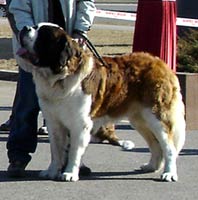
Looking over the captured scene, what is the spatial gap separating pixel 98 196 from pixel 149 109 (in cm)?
109

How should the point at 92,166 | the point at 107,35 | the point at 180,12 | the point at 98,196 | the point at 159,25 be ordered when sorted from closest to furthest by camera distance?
the point at 98,196 → the point at 92,166 → the point at 159,25 → the point at 180,12 → the point at 107,35

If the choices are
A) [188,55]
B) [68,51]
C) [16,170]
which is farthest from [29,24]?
[188,55]

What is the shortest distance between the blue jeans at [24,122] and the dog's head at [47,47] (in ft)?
2.30

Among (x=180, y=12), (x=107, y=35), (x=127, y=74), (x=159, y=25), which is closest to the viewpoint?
(x=127, y=74)

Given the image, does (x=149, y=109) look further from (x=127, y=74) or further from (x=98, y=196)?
(x=98, y=196)

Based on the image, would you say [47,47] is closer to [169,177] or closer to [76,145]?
[76,145]

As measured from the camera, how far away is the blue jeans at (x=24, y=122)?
25.2 ft

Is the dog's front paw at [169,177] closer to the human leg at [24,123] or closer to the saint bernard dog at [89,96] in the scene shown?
the saint bernard dog at [89,96]

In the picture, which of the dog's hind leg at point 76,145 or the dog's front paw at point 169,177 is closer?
the dog's hind leg at point 76,145

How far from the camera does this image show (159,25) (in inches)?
419

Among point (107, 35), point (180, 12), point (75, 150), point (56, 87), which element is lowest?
point (107, 35)

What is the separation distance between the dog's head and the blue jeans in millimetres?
702

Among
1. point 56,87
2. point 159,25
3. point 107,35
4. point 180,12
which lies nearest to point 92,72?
point 56,87

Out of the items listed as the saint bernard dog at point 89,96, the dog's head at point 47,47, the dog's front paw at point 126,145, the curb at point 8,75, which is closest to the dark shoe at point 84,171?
the saint bernard dog at point 89,96
